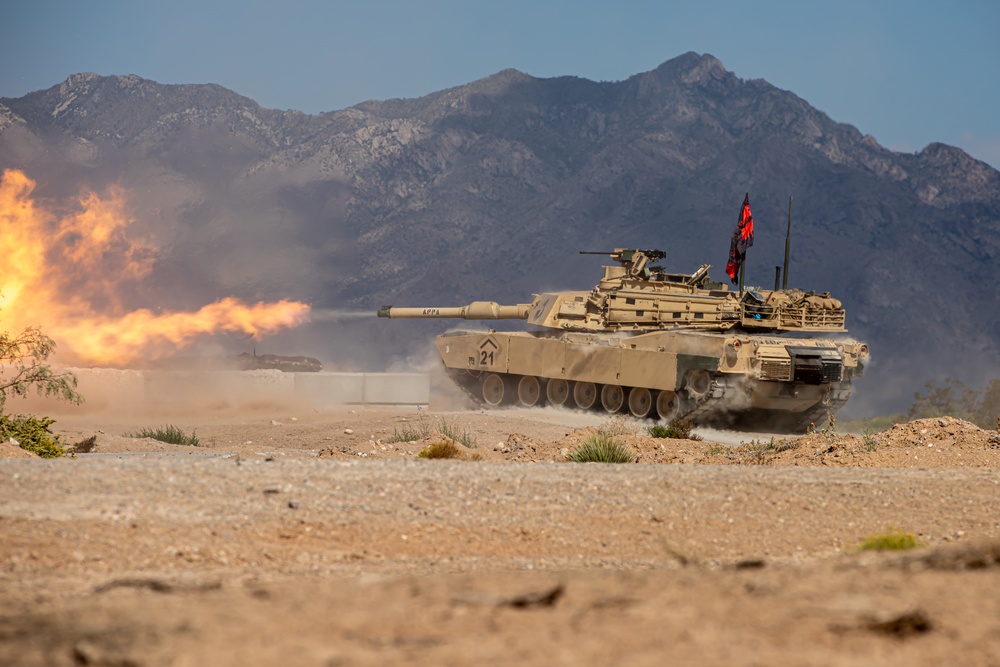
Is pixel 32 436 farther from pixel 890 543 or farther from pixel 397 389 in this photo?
pixel 397 389

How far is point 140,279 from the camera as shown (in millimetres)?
73500

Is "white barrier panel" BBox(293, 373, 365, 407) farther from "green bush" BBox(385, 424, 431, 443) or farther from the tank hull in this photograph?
"green bush" BBox(385, 424, 431, 443)

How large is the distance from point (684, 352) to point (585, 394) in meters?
4.11

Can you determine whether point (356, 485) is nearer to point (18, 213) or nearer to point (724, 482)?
point (724, 482)

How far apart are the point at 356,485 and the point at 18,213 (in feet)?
84.0

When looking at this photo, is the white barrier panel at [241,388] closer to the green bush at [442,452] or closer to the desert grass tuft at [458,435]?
the desert grass tuft at [458,435]

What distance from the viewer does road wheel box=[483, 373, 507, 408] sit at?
33406 millimetres

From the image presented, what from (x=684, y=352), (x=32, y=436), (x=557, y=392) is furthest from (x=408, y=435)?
(x=557, y=392)

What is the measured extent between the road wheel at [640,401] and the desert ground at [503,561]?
10.6m

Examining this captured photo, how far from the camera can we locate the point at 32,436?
16172 millimetres

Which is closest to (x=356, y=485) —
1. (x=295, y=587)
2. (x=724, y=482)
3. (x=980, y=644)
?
(x=724, y=482)

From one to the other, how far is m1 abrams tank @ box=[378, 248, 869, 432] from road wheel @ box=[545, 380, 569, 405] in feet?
0.08

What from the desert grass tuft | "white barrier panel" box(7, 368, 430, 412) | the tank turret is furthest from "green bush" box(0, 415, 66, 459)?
"white barrier panel" box(7, 368, 430, 412)

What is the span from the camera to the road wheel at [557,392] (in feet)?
102
